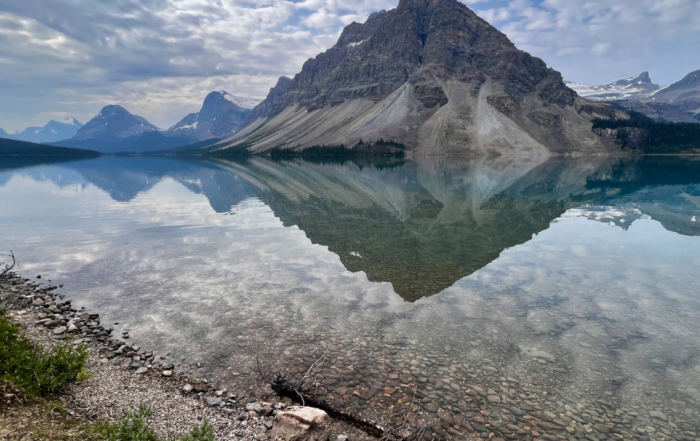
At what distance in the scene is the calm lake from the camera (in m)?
12.2

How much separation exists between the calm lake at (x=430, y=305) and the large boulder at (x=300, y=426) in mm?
1788

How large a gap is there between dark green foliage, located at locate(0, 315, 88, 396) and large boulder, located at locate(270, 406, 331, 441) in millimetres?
6774

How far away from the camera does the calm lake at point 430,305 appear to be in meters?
12.2

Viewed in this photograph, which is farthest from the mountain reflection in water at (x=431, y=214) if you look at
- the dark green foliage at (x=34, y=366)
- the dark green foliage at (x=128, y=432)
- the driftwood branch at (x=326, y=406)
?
the dark green foliage at (x=34, y=366)

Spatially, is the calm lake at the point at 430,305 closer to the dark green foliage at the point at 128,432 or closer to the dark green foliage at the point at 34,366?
the dark green foliage at the point at 34,366

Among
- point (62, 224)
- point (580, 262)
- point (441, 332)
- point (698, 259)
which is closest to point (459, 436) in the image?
point (441, 332)

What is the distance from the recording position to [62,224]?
141ft

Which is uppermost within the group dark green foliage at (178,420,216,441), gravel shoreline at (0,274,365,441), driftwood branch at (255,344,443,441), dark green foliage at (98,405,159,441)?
dark green foliage at (98,405,159,441)

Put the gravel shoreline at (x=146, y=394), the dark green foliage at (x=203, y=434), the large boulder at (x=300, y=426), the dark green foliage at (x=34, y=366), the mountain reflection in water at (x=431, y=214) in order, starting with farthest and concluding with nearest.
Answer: the mountain reflection in water at (x=431, y=214), the dark green foliage at (x=34, y=366), the gravel shoreline at (x=146, y=394), the large boulder at (x=300, y=426), the dark green foliage at (x=203, y=434)

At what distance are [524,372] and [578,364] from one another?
7.72 feet

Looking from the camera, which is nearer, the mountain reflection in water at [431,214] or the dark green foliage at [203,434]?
the dark green foliage at [203,434]

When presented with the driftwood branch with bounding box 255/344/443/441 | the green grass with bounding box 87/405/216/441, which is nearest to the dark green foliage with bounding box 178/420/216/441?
the green grass with bounding box 87/405/216/441

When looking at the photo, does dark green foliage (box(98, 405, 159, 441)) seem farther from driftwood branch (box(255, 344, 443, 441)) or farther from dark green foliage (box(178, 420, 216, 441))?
driftwood branch (box(255, 344, 443, 441))

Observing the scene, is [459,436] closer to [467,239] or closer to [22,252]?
[467,239]
